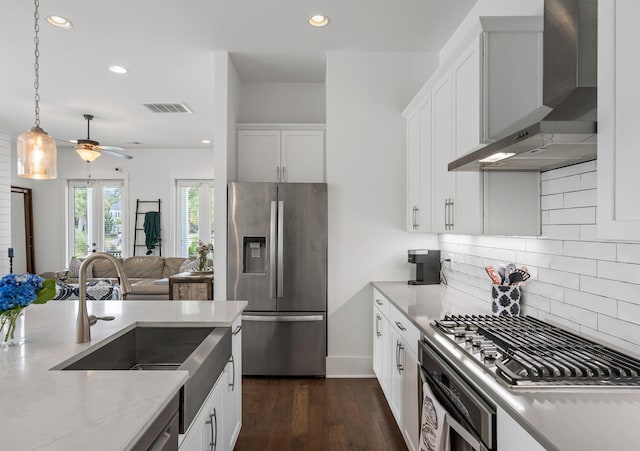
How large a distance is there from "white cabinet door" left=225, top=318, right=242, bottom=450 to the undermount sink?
0.14 m

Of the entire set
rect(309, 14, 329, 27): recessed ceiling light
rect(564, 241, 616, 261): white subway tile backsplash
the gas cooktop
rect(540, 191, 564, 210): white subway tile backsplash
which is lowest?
the gas cooktop

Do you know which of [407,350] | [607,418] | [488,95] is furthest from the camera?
[407,350]

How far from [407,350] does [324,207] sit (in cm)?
164

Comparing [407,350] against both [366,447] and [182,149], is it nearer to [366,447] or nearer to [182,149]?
[366,447]

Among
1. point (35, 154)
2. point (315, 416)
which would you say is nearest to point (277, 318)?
point (315, 416)

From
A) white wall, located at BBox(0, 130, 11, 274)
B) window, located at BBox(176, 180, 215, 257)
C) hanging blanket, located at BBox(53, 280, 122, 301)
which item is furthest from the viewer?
window, located at BBox(176, 180, 215, 257)

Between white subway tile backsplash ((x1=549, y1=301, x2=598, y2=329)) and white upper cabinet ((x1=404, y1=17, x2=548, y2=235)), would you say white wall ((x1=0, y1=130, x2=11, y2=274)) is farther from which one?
white subway tile backsplash ((x1=549, y1=301, x2=598, y2=329))

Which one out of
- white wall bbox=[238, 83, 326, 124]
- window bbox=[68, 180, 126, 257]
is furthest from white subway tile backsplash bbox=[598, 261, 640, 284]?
Answer: window bbox=[68, 180, 126, 257]

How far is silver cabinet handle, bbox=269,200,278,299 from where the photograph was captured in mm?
3469

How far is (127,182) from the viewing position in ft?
25.6

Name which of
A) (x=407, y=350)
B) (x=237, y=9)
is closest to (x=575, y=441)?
(x=407, y=350)

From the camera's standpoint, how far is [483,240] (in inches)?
109

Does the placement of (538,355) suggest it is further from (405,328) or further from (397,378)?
(397,378)

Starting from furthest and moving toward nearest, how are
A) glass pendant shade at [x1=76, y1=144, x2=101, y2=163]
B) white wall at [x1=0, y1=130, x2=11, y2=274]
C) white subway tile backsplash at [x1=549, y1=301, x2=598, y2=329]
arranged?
white wall at [x1=0, y1=130, x2=11, y2=274]
glass pendant shade at [x1=76, y1=144, x2=101, y2=163]
white subway tile backsplash at [x1=549, y1=301, x2=598, y2=329]
